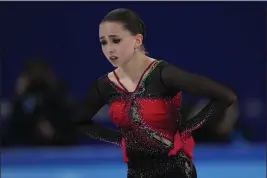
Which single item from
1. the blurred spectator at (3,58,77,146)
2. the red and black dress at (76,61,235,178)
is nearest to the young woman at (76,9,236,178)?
the red and black dress at (76,61,235,178)

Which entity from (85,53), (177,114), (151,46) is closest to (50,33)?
(85,53)

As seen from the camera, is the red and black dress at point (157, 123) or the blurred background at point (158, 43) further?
the blurred background at point (158, 43)

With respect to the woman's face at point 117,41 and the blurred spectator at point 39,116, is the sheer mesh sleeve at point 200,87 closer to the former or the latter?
the woman's face at point 117,41

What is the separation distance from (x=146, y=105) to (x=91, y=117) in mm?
282

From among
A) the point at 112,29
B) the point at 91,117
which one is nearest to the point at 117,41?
the point at 112,29

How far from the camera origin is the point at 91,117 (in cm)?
237

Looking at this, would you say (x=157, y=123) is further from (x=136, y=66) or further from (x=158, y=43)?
(x=158, y=43)

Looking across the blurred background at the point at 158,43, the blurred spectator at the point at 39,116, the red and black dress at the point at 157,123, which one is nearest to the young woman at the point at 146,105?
Result: the red and black dress at the point at 157,123

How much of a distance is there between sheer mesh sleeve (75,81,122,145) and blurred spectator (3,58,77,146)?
228 cm

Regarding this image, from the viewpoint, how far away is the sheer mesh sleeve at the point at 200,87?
211cm

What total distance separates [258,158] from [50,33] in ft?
8.31

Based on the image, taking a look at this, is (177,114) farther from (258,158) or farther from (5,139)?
(5,139)

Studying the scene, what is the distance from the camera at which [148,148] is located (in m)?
2.20

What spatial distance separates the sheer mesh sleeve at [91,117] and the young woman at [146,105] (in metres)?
0.08
